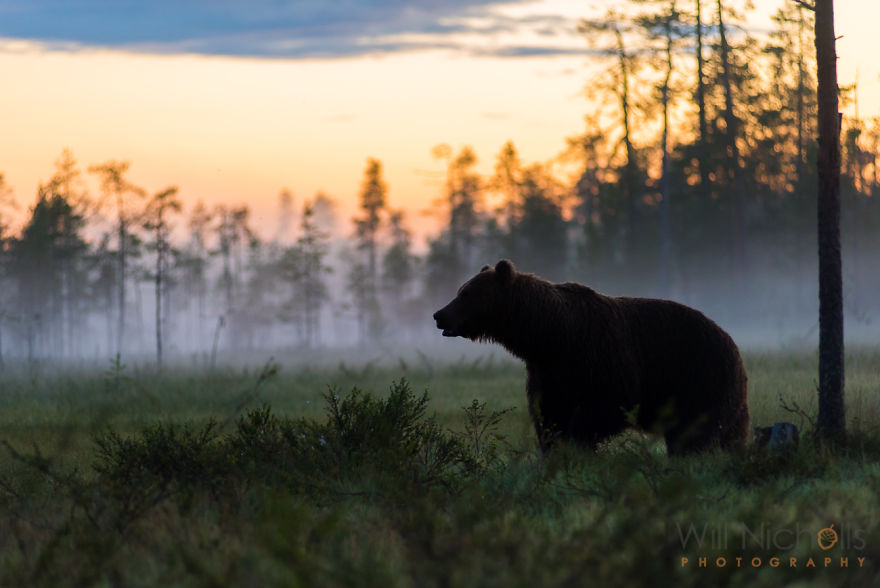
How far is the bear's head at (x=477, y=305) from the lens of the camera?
8930 millimetres

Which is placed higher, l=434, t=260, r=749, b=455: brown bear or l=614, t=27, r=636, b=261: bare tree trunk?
l=614, t=27, r=636, b=261: bare tree trunk

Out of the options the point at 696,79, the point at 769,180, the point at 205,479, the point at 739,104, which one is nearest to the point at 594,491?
the point at 205,479

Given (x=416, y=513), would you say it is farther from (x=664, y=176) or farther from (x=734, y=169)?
(x=734, y=169)

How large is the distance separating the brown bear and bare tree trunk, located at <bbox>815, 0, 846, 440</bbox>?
1.45 m

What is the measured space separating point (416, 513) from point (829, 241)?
21.4 feet

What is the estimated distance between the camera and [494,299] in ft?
29.5

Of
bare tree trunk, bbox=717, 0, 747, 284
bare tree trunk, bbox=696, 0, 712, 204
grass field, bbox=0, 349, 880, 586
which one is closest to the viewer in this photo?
grass field, bbox=0, 349, 880, 586

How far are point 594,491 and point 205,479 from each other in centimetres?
319

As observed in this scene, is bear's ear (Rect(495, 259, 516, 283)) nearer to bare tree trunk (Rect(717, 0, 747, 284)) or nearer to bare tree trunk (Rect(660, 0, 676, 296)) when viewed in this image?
bare tree trunk (Rect(660, 0, 676, 296))

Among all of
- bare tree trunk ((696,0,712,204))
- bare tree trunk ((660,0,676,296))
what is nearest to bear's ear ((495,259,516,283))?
bare tree trunk ((660,0,676,296))

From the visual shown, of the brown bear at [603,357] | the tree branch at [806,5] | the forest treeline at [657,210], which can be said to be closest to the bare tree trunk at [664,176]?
the forest treeline at [657,210]

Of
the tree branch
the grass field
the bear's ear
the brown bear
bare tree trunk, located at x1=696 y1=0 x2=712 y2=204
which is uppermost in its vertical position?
bare tree trunk, located at x1=696 y1=0 x2=712 y2=204

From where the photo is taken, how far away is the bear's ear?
8883mm

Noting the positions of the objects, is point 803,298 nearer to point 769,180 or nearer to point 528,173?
point 769,180
